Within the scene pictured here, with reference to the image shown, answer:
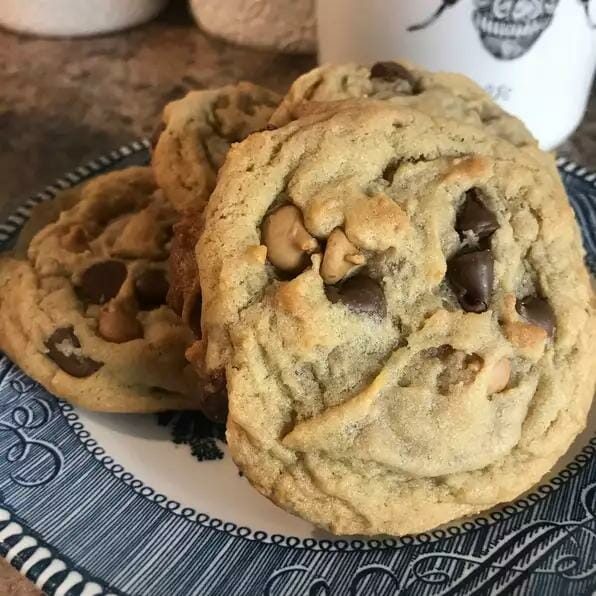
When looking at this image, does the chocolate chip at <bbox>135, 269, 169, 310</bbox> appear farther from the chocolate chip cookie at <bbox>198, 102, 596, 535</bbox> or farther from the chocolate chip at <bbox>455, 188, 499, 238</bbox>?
the chocolate chip at <bbox>455, 188, 499, 238</bbox>

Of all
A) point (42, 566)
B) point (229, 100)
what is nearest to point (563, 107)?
point (229, 100)

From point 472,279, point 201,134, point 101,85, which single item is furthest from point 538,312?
point 101,85

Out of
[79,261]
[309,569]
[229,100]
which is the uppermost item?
[229,100]

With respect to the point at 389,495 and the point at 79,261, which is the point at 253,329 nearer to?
the point at 389,495

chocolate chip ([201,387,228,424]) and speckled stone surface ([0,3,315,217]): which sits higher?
chocolate chip ([201,387,228,424])

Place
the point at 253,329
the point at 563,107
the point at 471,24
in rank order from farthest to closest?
the point at 563,107
the point at 471,24
the point at 253,329

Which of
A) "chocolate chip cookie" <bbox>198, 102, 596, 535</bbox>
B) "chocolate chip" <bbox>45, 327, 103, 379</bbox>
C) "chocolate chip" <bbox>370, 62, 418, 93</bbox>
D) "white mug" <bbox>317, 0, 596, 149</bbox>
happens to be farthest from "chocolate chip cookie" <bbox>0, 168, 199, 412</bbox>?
Result: "white mug" <bbox>317, 0, 596, 149</bbox>
